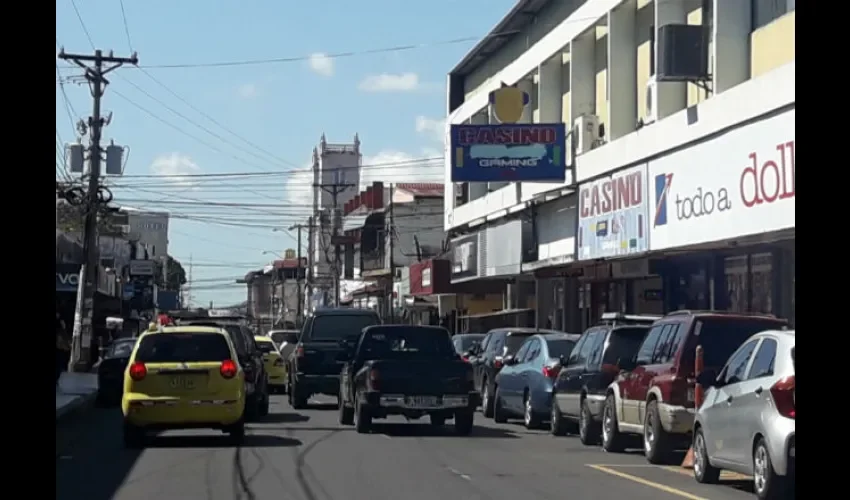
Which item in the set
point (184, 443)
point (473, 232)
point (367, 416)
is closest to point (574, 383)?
point (367, 416)

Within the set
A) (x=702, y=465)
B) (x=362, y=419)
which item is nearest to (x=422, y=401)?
(x=362, y=419)

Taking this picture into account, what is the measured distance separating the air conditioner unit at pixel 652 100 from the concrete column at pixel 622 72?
304 centimetres

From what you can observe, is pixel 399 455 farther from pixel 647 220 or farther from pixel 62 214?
pixel 62 214

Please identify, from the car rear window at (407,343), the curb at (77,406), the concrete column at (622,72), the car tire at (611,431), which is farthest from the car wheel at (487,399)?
the concrete column at (622,72)

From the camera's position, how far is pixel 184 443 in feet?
68.4

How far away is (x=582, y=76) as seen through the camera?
39.8m

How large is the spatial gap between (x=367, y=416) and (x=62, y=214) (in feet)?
201

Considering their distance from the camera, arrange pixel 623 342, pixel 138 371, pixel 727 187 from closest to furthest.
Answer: pixel 138 371 → pixel 623 342 → pixel 727 187

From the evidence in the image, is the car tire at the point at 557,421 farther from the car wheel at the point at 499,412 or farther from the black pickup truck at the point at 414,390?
the car wheel at the point at 499,412

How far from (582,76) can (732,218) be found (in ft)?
49.1

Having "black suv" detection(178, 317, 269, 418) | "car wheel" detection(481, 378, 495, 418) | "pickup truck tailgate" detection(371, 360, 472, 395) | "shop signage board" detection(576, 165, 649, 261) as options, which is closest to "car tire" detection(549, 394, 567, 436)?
"pickup truck tailgate" detection(371, 360, 472, 395)

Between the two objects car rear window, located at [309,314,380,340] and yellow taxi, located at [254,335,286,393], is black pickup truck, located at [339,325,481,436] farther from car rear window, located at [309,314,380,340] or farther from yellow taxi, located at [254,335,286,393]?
yellow taxi, located at [254,335,286,393]

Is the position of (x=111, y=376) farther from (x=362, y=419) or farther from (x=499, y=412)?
(x=362, y=419)

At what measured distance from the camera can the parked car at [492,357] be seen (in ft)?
92.8
